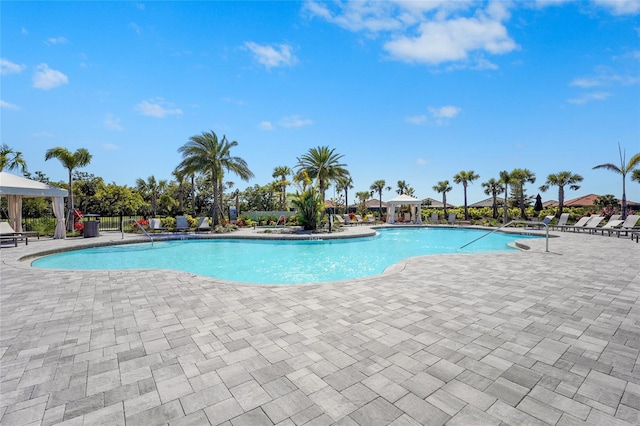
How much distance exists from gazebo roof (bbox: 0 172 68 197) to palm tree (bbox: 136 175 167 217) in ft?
92.4

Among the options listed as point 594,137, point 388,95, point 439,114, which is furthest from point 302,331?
point 594,137

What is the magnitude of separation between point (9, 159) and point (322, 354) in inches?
913

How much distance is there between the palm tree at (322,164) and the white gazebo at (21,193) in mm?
18025

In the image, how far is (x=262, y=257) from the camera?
10.9 meters

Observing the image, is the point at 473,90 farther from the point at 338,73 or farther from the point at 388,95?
the point at 338,73

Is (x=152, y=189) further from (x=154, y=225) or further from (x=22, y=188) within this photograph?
(x=22, y=188)

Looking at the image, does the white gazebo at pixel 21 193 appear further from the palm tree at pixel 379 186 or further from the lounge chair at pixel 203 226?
the palm tree at pixel 379 186

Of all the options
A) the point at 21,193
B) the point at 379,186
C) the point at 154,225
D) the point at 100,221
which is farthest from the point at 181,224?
the point at 379,186

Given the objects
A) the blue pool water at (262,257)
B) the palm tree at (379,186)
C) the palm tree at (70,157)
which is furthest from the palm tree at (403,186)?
the palm tree at (70,157)

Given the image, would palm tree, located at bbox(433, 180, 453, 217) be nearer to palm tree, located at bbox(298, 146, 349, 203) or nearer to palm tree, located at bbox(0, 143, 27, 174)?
palm tree, located at bbox(298, 146, 349, 203)

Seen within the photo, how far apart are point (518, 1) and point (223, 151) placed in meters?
18.1

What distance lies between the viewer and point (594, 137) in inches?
593

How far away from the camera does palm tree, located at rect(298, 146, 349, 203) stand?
27.1 meters

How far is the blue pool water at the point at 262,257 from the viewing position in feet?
28.0
